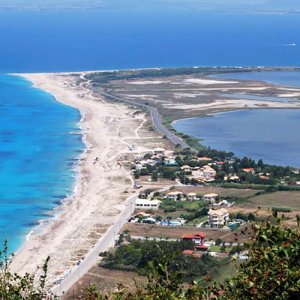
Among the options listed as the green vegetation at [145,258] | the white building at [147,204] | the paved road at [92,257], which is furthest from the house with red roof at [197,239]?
the white building at [147,204]

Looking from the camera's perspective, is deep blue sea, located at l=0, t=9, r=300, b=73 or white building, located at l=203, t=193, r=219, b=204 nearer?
white building, located at l=203, t=193, r=219, b=204

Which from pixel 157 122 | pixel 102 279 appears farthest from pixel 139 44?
pixel 102 279

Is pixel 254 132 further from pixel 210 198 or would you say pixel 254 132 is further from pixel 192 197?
pixel 210 198

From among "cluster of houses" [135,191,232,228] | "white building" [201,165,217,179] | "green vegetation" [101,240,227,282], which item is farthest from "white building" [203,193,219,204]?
"green vegetation" [101,240,227,282]

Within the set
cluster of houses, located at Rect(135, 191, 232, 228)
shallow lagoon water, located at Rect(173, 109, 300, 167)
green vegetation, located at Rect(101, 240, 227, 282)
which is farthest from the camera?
shallow lagoon water, located at Rect(173, 109, 300, 167)

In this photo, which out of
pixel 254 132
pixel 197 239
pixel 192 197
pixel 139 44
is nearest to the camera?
pixel 197 239

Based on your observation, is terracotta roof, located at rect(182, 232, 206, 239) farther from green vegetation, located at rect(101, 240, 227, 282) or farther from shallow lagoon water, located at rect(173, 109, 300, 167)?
shallow lagoon water, located at rect(173, 109, 300, 167)
